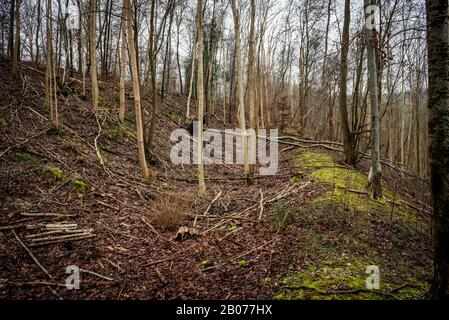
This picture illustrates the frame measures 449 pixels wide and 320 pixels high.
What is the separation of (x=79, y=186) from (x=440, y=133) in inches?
274

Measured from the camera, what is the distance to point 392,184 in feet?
30.4

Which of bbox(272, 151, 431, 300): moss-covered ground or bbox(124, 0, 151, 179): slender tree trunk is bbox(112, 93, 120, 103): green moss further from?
bbox(272, 151, 431, 300): moss-covered ground

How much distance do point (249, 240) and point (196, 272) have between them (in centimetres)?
134

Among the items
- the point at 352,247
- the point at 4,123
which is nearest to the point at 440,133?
the point at 352,247

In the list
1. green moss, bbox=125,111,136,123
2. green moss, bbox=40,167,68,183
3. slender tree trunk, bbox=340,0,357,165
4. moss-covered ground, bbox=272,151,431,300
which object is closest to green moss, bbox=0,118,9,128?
green moss, bbox=40,167,68,183

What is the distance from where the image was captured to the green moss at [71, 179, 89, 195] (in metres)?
6.59

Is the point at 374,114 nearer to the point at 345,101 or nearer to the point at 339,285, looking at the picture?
the point at 345,101

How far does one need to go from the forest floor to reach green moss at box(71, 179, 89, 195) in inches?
1.1

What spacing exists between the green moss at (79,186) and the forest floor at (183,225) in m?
0.03

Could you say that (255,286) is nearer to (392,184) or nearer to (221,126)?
(392,184)

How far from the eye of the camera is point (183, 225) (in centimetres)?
604

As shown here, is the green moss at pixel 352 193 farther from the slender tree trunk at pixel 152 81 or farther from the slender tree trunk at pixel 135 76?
the slender tree trunk at pixel 152 81
